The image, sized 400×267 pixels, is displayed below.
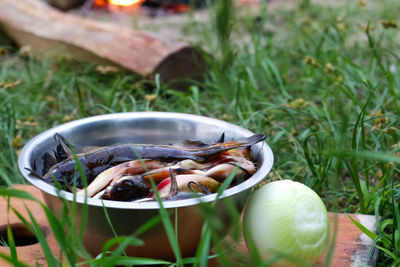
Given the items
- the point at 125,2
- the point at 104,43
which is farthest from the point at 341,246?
the point at 125,2

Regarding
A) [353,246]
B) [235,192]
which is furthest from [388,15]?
[235,192]

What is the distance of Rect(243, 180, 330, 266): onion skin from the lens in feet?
4.84

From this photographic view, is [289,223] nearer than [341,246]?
Yes

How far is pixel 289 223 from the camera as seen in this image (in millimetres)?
1472

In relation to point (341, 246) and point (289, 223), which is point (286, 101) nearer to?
point (341, 246)

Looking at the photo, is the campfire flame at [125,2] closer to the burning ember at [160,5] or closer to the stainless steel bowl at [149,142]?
the burning ember at [160,5]

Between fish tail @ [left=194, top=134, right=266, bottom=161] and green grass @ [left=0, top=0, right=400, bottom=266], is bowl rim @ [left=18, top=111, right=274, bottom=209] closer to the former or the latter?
fish tail @ [left=194, top=134, right=266, bottom=161]

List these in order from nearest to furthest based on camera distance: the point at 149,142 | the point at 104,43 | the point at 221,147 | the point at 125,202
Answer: the point at 125,202, the point at 221,147, the point at 149,142, the point at 104,43

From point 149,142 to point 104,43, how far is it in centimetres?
156

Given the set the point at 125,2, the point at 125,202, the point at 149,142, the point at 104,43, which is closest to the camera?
the point at 125,202

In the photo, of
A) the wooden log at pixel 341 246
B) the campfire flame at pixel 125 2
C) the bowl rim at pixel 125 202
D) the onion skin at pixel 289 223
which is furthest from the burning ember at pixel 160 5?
the onion skin at pixel 289 223

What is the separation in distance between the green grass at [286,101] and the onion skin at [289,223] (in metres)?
0.14

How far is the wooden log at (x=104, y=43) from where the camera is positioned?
3195 mm

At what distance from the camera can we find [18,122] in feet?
8.37
